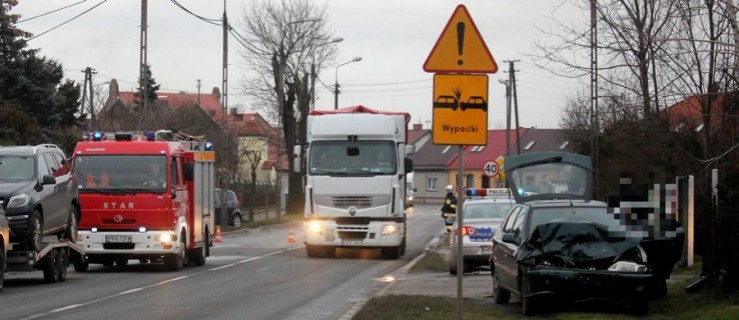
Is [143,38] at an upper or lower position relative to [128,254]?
upper

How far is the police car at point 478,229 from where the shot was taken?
22.5 m

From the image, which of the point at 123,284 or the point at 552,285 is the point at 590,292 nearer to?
the point at 552,285

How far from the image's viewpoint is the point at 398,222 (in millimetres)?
27156

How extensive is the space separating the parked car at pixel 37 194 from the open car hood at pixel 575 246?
873 centimetres

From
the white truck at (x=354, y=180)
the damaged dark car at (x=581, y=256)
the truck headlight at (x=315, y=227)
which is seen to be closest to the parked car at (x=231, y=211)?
the truck headlight at (x=315, y=227)

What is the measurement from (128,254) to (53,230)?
3.04 meters

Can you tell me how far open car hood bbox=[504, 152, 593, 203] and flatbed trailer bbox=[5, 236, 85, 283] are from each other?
925cm

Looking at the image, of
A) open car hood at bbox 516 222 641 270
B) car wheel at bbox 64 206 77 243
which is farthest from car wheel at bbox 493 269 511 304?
car wheel at bbox 64 206 77 243

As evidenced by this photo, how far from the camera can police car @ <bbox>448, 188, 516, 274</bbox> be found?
22469mm

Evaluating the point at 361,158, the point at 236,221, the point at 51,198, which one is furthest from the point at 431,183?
the point at 51,198

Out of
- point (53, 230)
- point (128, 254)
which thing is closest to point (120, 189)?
point (128, 254)

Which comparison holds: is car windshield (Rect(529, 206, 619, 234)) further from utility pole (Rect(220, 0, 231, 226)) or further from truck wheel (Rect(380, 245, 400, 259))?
utility pole (Rect(220, 0, 231, 226))

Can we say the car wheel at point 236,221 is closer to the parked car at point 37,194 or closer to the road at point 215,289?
the road at point 215,289

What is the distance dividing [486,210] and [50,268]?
8.88 meters
